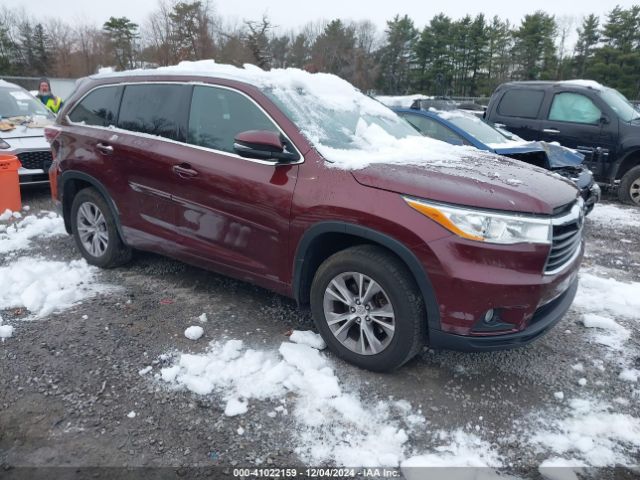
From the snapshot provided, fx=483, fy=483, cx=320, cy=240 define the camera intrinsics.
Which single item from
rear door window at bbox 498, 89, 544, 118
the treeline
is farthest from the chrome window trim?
the treeline

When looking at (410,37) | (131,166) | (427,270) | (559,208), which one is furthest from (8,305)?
(410,37)

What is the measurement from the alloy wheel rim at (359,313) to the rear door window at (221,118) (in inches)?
46.7

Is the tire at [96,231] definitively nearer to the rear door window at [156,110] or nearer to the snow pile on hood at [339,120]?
the rear door window at [156,110]

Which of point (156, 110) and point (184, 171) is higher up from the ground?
point (156, 110)

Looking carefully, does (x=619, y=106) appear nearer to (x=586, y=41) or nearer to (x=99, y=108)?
(x=99, y=108)

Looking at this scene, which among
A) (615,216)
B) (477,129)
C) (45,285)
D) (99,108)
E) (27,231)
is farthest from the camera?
(615,216)

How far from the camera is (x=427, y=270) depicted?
2.66 m

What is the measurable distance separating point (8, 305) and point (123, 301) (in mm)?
883

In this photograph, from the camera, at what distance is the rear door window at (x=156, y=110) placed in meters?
3.87

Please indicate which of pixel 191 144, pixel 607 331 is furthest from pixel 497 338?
pixel 191 144

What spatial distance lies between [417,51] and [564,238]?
5129cm

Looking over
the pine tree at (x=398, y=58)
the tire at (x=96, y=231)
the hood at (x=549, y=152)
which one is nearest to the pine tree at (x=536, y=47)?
the pine tree at (x=398, y=58)

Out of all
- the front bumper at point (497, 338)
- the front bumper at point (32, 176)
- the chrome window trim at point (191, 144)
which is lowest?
the front bumper at point (32, 176)

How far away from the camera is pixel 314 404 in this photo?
2.79 m
